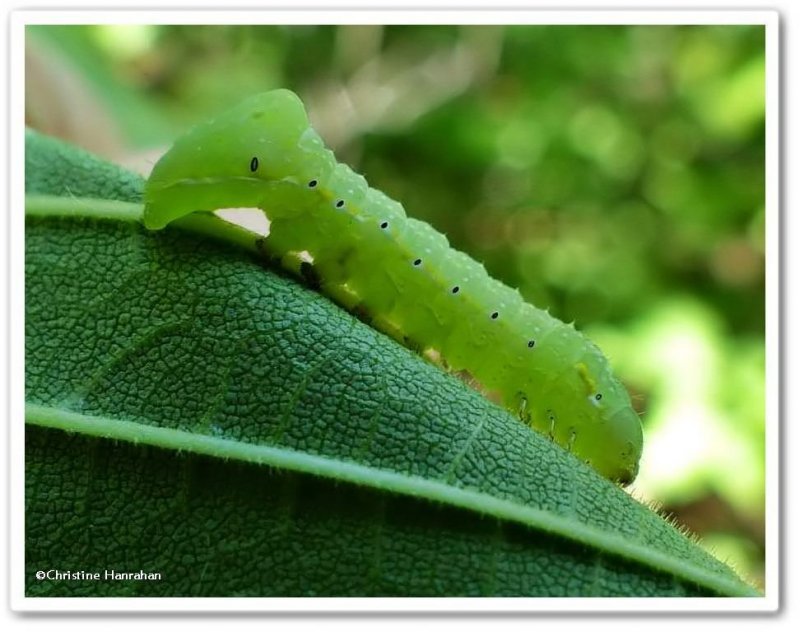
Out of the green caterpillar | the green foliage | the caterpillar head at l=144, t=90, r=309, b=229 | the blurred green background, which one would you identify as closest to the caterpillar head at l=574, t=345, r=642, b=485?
the green caterpillar

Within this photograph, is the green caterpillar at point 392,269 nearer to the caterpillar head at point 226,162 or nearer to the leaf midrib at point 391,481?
the caterpillar head at point 226,162

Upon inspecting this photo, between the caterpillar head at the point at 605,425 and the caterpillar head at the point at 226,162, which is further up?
the caterpillar head at the point at 226,162

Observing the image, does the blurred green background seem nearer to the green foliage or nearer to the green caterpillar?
the green caterpillar

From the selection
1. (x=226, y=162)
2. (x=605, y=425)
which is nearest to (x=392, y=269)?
(x=226, y=162)

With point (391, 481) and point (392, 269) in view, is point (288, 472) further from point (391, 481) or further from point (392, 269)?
point (392, 269)

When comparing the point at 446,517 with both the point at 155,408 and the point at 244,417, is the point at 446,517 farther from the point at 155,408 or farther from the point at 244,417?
the point at 155,408

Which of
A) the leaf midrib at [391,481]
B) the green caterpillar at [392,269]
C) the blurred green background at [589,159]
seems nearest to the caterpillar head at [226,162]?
the green caterpillar at [392,269]
